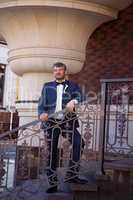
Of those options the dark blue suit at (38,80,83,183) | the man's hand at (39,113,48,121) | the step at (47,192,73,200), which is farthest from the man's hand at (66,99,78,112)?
the step at (47,192,73,200)

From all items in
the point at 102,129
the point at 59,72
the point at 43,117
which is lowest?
the point at 102,129

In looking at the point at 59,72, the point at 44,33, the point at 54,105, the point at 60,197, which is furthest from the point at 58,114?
the point at 44,33

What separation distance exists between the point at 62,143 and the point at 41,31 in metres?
2.38

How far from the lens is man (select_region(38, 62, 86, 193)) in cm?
496

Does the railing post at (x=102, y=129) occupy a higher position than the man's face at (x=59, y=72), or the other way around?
the man's face at (x=59, y=72)

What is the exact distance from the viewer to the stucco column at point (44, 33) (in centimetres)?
679

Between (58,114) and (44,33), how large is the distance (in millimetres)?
2406

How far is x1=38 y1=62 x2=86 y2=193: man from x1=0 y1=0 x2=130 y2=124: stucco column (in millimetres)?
1954

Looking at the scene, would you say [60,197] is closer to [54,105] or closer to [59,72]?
[54,105]

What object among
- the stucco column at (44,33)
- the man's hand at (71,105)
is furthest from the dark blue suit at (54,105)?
the stucco column at (44,33)

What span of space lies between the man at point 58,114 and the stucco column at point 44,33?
1.95 metres

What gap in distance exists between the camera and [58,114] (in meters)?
5.05

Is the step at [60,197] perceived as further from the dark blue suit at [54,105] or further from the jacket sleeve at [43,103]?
the jacket sleeve at [43,103]

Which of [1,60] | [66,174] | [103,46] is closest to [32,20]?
[103,46]
